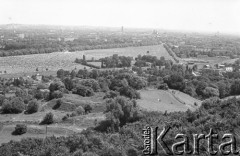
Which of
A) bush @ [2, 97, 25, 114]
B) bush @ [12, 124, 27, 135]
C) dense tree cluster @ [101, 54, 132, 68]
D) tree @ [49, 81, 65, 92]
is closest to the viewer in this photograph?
bush @ [12, 124, 27, 135]

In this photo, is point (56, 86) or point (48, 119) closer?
point (48, 119)

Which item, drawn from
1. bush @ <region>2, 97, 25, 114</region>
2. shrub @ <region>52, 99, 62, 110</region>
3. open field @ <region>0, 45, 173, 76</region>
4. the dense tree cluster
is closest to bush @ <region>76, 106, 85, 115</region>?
shrub @ <region>52, 99, 62, 110</region>

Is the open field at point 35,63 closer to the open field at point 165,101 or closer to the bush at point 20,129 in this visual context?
the open field at point 165,101

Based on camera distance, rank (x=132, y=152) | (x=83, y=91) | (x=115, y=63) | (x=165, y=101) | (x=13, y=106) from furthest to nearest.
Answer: (x=115, y=63) → (x=83, y=91) → (x=165, y=101) → (x=13, y=106) → (x=132, y=152)

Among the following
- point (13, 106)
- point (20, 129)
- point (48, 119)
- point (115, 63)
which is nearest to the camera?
point (20, 129)

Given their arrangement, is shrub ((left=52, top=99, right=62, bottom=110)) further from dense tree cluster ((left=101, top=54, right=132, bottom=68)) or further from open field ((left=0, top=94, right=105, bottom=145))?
dense tree cluster ((left=101, top=54, right=132, bottom=68))

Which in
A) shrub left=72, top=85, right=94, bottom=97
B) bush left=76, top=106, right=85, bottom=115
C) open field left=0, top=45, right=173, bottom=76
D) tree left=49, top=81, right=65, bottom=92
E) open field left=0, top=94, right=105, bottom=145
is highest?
tree left=49, top=81, right=65, bottom=92

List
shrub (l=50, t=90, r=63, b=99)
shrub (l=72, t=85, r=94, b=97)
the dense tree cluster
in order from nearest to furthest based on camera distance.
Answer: shrub (l=50, t=90, r=63, b=99) → shrub (l=72, t=85, r=94, b=97) → the dense tree cluster

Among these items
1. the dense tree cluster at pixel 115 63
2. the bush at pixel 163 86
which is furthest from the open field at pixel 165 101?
the dense tree cluster at pixel 115 63

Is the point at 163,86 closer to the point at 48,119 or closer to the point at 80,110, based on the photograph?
the point at 80,110

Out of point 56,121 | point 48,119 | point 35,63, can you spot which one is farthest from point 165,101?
point 35,63

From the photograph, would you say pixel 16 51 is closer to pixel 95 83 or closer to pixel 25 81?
pixel 25 81
